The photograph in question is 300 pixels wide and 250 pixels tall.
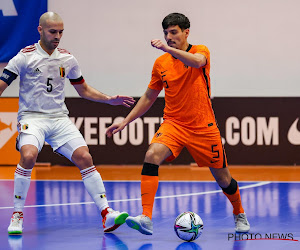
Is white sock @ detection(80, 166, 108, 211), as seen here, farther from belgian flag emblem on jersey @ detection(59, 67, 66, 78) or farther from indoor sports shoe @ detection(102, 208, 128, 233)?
belgian flag emblem on jersey @ detection(59, 67, 66, 78)

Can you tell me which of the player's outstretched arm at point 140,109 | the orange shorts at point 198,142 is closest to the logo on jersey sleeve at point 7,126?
the player's outstretched arm at point 140,109

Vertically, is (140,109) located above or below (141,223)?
above

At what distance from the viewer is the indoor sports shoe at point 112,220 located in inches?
274

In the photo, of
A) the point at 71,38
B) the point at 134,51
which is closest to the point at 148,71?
the point at 134,51

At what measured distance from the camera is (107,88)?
14.2 m

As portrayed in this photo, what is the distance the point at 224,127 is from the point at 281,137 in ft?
3.70

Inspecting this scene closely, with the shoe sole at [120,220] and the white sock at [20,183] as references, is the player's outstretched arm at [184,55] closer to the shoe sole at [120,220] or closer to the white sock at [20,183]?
the shoe sole at [120,220]

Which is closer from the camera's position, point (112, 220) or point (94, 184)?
point (112, 220)

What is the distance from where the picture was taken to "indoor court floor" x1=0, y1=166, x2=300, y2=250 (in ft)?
21.7

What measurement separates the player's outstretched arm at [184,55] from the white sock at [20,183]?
1962mm

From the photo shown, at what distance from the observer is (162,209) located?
8.52m

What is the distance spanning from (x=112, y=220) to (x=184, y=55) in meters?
1.92

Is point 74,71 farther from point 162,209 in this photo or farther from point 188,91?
point 162,209
